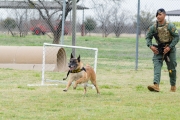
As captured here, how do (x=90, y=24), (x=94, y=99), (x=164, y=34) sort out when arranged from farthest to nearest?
(x=90, y=24) < (x=164, y=34) < (x=94, y=99)

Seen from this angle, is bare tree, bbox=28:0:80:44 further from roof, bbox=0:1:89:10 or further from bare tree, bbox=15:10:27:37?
bare tree, bbox=15:10:27:37

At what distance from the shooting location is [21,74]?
14.5 meters

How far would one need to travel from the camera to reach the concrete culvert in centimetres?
1562

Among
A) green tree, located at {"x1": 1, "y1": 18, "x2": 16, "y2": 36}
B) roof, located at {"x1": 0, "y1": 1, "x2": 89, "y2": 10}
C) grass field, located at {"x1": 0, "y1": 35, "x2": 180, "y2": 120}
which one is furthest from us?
green tree, located at {"x1": 1, "y1": 18, "x2": 16, "y2": 36}

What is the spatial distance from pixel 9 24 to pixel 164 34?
12.5m

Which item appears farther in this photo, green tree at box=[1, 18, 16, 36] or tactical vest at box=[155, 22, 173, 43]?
green tree at box=[1, 18, 16, 36]

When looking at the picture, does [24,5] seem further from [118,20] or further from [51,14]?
[118,20]

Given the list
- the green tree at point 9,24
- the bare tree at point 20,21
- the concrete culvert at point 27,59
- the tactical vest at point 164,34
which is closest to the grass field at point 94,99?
the concrete culvert at point 27,59

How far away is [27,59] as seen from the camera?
15.8m

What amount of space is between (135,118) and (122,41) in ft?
56.8

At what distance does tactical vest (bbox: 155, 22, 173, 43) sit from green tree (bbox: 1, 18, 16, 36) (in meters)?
11.3

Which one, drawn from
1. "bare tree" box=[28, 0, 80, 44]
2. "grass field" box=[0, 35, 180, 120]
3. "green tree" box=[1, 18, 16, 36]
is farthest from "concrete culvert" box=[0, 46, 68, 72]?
"green tree" box=[1, 18, 16, 36]

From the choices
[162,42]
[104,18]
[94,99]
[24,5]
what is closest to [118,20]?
[104,18]

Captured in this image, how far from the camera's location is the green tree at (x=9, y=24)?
845 inches
